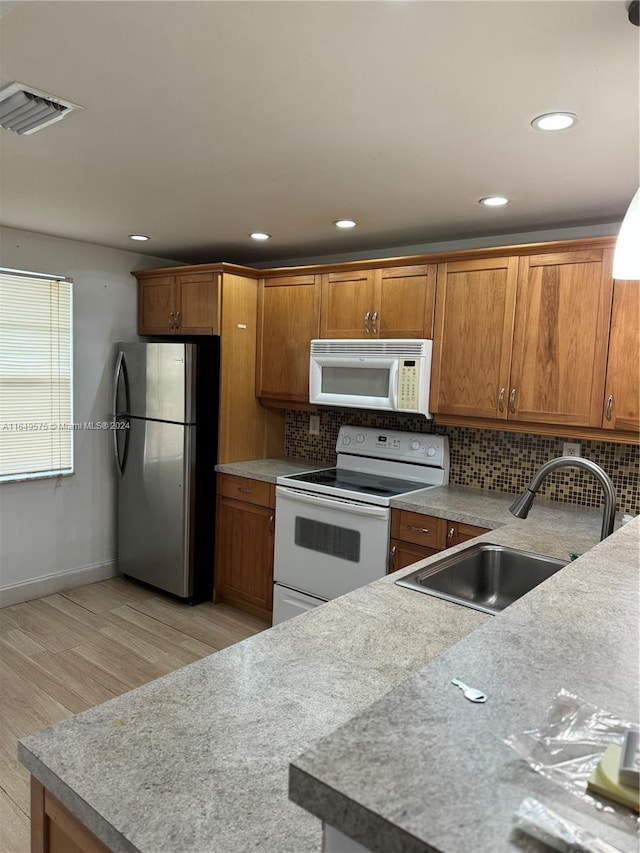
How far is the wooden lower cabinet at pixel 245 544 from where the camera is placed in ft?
12.0

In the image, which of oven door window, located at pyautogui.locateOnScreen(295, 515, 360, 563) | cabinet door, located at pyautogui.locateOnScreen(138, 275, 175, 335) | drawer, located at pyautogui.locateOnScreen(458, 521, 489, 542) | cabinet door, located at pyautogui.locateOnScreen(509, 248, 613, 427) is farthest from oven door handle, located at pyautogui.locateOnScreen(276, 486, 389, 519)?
cabinet door, located at pyautogui.locateOnScreen(138, 275, 175, 335)

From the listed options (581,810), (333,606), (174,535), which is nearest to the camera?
(581,810)

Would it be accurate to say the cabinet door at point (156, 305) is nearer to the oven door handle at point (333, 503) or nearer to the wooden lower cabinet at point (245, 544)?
the wooden lower cabinet at point (245, 544)

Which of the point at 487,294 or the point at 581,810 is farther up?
the point at 487,294

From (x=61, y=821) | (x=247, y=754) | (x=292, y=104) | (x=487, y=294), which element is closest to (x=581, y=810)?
(x=247, y=754)

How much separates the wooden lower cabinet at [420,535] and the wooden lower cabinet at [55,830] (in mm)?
2051

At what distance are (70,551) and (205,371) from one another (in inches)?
63.8

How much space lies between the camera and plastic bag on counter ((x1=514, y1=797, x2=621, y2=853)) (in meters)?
0.49

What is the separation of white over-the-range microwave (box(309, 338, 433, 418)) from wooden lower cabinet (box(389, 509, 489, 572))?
0.62 meters

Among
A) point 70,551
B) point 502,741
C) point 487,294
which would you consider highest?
point 487,294

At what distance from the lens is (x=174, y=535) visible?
3.89 m

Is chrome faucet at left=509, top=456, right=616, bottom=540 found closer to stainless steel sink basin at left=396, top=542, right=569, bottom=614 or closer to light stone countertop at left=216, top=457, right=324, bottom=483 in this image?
stainless steel sink basin at left=396, top=542, right=569, bottom=614

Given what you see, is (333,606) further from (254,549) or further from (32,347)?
(32,347)

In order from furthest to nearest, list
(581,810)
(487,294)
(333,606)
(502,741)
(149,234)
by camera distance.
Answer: (149,234) → (487,294) → (333,606) → (502,741) → (581,810)
